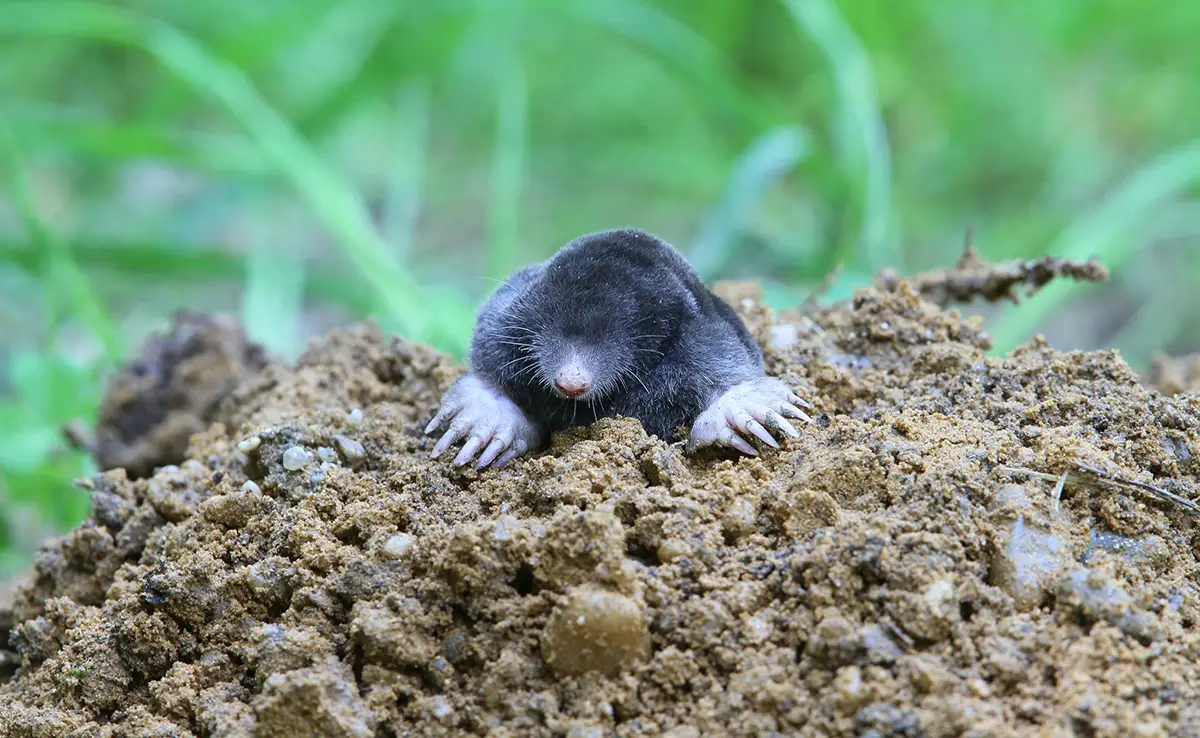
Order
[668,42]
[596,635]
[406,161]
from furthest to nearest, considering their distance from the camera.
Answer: [406,161]
[668,42]
[596,635]

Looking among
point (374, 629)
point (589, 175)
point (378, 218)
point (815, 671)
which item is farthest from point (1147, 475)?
point (378, 218)

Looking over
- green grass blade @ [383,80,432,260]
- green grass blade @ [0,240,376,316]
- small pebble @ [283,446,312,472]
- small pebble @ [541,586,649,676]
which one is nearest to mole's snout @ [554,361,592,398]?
small pebble @ [283,446,312,472]

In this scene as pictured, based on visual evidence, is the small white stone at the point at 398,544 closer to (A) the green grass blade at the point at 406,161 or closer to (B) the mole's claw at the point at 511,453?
(B) the mole's claw at the point at 511,453

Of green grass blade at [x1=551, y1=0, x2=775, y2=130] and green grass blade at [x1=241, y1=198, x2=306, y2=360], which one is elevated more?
green grass blade at [x1=551, y1=0, x2=775, y2=130]

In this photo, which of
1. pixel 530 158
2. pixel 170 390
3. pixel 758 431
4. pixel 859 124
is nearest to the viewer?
pixel 758 431

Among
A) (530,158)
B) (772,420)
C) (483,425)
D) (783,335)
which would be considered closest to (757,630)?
(772,420)

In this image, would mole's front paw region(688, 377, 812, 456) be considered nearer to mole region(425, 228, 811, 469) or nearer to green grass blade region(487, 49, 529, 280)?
mole region(425, 228, 811, 469)

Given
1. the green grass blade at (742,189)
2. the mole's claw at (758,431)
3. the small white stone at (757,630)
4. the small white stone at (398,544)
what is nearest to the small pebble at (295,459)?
the small white stone at (398,544)

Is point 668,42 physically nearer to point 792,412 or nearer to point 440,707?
point 792,412
